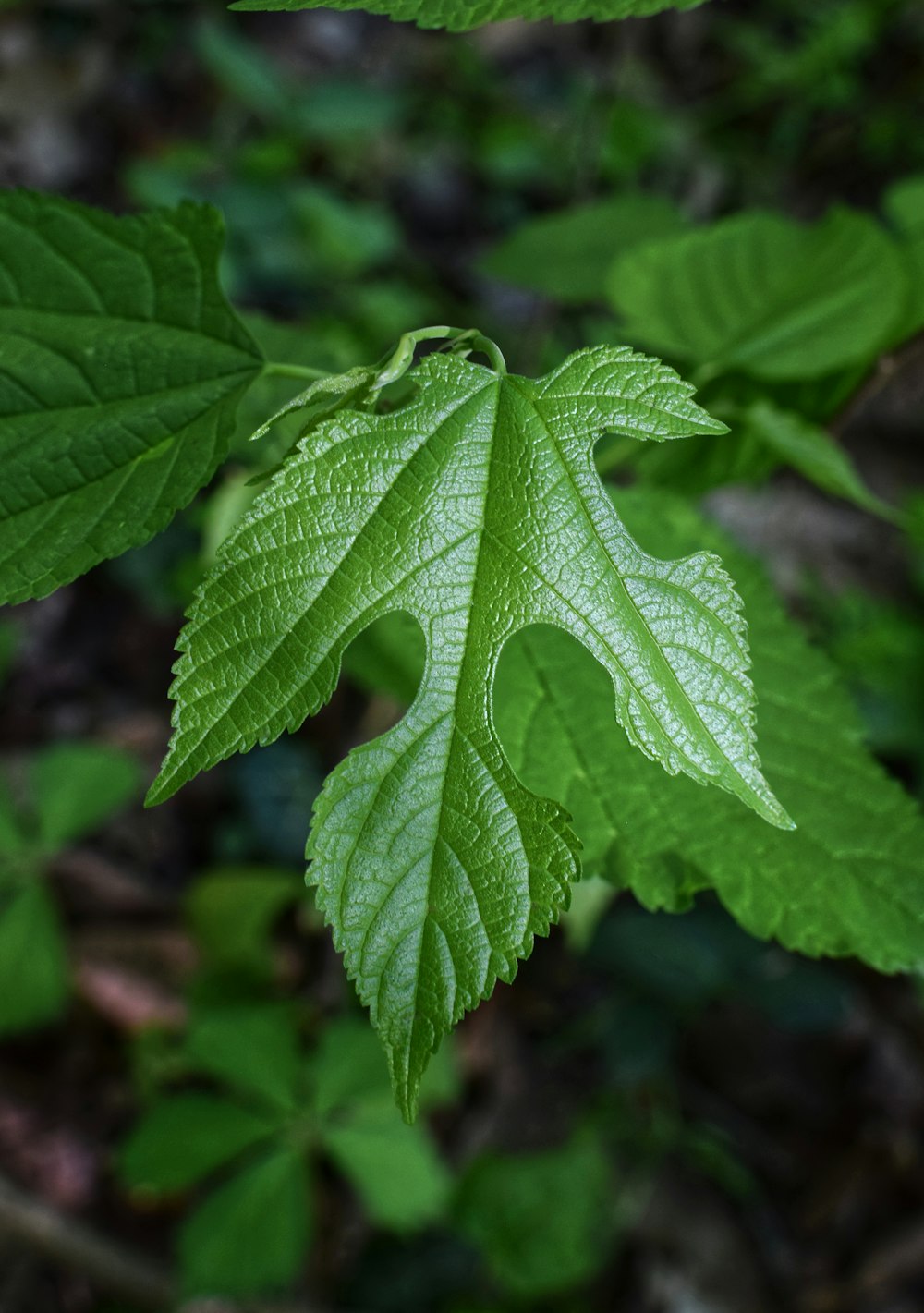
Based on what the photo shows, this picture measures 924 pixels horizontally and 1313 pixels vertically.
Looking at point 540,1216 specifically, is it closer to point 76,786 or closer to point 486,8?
point 76,786

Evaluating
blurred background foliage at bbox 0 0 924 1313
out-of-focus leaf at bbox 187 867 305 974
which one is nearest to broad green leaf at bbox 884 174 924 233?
blurred background foliage at bbox 0 0 924 1313

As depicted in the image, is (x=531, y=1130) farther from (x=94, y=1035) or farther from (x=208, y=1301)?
(x=94, y=1035)

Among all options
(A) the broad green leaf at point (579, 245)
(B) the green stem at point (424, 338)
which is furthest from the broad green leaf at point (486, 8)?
(A) the broad green leaf at point (579, 245)

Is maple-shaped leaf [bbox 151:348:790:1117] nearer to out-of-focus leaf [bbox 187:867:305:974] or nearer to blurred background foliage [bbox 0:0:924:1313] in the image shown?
blurred background foliage [bbox 0:0:924:1313]

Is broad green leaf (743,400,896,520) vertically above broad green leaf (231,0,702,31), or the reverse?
broad green leaf (231,0,702,31)

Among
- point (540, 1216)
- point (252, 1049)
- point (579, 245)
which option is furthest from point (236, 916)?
A: point (579, 245)

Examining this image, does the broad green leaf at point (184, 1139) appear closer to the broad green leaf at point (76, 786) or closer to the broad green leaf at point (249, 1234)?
the broad green leaf at point (249, 1234)
